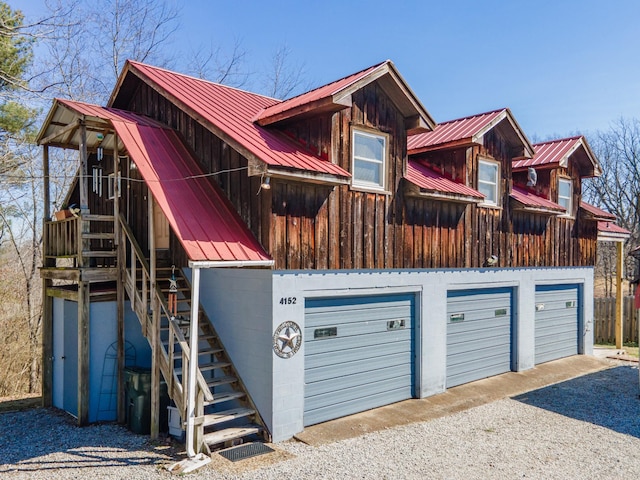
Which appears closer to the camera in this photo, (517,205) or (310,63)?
(517,205)

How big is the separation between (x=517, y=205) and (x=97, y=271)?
9.94 metres

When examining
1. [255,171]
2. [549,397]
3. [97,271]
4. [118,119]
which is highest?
[118,119]

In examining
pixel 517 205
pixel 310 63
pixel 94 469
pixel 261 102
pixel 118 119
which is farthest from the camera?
pixel 310 63

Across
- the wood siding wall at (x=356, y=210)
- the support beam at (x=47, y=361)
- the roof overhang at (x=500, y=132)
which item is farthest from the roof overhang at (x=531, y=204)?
the support beam at (x=47, y=361)

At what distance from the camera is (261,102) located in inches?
446

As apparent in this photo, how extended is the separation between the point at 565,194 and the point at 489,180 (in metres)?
4.34

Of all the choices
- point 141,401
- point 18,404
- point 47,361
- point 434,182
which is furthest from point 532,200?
point 18,404

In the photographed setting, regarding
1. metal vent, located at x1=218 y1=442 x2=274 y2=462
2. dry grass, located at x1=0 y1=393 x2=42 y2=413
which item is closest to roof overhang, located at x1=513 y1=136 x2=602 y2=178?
metal vent, located at x1=218 y1=442 x2=274 y2=462

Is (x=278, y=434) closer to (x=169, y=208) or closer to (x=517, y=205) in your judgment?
(x=169, y=208)

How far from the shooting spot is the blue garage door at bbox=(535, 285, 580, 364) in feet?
44.4

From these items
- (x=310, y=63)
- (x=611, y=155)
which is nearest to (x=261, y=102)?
(x=310, y=63)

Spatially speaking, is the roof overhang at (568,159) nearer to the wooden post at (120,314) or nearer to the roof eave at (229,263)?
the roof eave at (229,263)

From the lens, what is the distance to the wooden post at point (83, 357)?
28.8ft

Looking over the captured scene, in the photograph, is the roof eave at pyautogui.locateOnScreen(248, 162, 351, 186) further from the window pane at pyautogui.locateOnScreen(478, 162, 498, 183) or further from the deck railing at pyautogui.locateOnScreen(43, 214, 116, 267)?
the window pane at pyautogui.locateOnScreen(478, 162, 498, 183)
